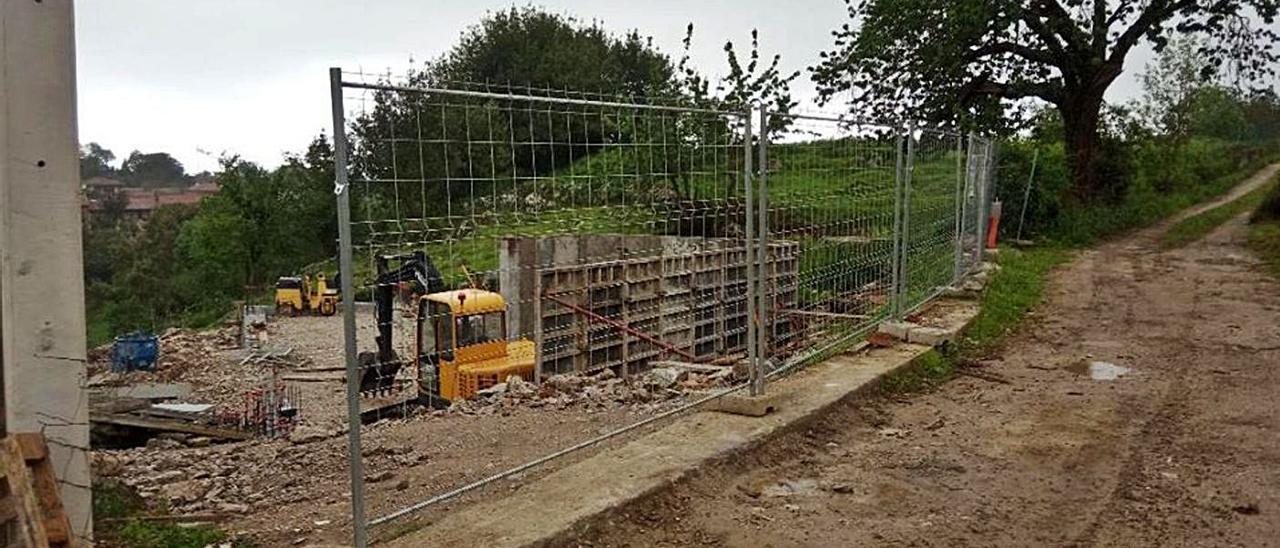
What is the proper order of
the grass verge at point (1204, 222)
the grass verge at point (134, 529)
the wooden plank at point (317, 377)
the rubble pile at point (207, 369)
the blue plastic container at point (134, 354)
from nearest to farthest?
1. the grass verge at point (134, 529)
2. the grass verge at point (1204, 222)
3. the rubble pile at point (207, 369)
4. the wooden plank at point (317, 377)
5. the blue plastic container at point (134, 354)

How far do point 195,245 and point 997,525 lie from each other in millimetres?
46578

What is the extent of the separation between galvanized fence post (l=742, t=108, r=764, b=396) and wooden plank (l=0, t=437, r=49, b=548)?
3496 millimetres

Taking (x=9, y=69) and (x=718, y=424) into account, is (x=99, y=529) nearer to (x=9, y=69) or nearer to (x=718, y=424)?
(x=9, y=69)

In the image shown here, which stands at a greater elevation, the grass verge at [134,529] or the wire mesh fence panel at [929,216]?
the wire mesh fence panel at [929,216]

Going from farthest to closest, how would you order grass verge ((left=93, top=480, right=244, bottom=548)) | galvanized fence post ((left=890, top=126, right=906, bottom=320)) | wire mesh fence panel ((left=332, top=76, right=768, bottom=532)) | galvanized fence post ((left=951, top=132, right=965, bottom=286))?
galvanized fence post ((left=951, top=132, right=965, bottom=286)), galvanized fence post ((left=890, top=126, right=906, bottom=320)), grass verge ((left=93, top=480, right=244, bottom=548)), wire mesh fence panel ((left=332, top=76, right=768, bottom=532))

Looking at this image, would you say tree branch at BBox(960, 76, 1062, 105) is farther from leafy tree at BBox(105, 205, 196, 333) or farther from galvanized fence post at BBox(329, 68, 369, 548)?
leafy tree at BBox(105, 205, 196, 333)

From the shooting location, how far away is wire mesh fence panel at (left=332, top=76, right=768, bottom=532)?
3500 millimetres

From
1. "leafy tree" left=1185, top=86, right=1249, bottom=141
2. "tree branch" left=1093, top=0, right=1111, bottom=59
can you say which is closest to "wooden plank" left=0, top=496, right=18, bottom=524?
"tree branch" left=1093, top=0, right=1111, bottom=59

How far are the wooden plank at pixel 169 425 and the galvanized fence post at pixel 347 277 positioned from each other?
12.1 m

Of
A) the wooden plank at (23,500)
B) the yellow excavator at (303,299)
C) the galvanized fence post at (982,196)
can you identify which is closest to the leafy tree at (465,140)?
the wooden plank at (23,500)

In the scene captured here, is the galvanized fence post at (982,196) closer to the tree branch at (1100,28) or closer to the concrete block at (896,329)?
the concrete block at (896,329)

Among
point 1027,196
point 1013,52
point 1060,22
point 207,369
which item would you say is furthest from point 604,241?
point 207,369

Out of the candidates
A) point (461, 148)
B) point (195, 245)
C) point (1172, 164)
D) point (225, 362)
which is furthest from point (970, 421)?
point (195, 245)

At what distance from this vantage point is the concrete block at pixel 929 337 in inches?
310
